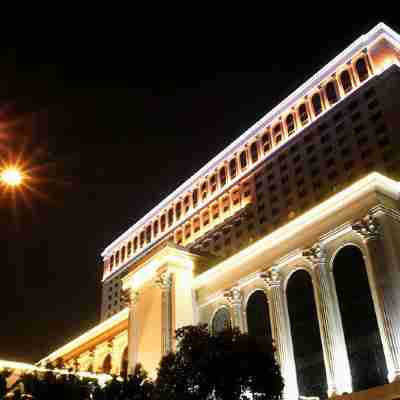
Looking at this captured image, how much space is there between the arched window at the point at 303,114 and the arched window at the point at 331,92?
161 inches

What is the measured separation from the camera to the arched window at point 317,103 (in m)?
74.2

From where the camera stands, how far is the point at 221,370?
23312 mm

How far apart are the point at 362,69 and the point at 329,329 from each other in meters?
48.0

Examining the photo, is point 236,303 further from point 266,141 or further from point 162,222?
point 162,222

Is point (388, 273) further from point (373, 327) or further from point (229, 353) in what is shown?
point (229, 353)

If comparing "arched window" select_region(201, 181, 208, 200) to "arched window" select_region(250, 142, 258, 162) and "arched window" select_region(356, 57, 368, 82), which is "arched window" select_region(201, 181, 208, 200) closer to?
"arched window" select_region(250, 142, 258, 162)

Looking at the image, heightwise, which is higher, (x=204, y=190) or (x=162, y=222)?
(x=204, y=190)

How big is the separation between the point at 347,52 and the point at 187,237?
3885cm

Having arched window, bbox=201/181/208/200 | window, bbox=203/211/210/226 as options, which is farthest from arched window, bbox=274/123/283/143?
window, bbox=203/211/210/226

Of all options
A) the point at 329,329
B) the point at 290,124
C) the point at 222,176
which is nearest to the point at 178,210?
the point at 222,176

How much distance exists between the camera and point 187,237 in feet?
295

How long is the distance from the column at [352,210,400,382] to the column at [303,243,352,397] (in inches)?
109

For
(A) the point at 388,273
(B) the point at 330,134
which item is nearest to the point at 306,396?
(A) the point at 388,273

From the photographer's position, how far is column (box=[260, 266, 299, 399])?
31.3 m
